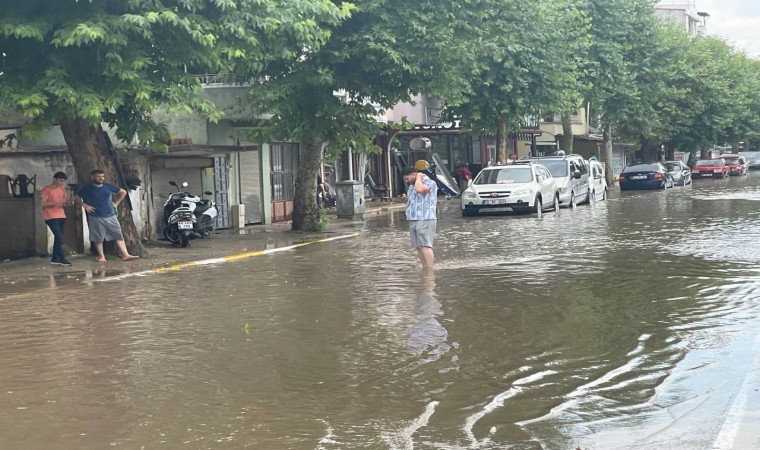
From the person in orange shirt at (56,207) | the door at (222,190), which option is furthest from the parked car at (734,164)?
the person in orange shirt at (56,207)

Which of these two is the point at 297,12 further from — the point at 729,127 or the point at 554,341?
the point at 729,127

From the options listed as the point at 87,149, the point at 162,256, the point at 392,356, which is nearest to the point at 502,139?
the point at 162,256

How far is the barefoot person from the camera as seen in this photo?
1659cm

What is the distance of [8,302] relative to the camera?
1247 centimetres

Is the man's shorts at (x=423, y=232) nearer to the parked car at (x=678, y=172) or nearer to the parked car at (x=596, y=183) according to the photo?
the parked car at (x=596, y=183)

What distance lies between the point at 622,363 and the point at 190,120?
1846 centimetres

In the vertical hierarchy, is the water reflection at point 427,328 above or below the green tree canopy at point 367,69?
below

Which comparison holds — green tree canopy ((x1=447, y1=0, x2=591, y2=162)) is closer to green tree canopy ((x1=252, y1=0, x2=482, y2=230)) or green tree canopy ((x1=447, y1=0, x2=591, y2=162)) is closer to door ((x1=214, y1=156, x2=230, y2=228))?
door ((x1=214, y1=156, x2=230, y2=228))

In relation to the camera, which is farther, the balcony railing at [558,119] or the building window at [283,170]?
the balcony railing at [558,119]

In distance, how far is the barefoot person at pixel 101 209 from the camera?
16594 mm

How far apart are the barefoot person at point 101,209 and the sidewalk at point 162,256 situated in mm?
389

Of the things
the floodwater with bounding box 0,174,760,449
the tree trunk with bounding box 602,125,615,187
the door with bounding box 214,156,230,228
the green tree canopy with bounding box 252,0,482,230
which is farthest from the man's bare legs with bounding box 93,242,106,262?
the tree trunk with bounding box 602,125,615,187

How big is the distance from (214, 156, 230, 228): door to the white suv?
6.72 meters

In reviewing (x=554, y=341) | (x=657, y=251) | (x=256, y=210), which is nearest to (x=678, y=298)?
(x=554, y=341)
